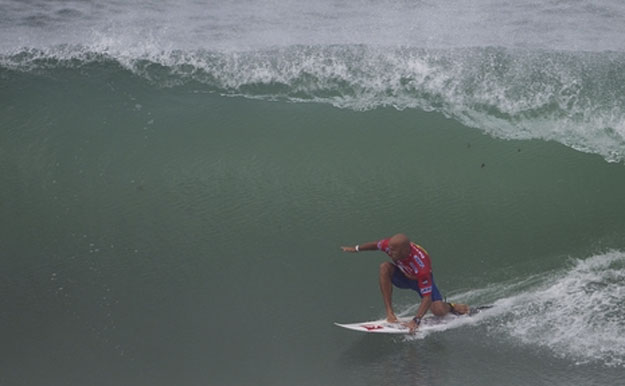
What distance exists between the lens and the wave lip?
9648mm

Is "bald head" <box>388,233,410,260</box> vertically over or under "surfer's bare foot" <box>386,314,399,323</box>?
over

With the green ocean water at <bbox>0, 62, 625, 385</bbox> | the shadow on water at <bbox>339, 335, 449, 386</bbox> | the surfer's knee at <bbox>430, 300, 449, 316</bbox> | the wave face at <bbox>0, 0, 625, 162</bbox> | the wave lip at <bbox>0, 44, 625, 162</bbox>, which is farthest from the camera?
the wave face at <bbox>0, 0, 625, 162</bbox>

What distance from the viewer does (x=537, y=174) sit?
349 inches

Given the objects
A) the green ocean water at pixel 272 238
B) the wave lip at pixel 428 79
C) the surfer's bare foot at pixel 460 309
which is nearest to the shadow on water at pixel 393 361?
the green ocean water at pixel 272 238

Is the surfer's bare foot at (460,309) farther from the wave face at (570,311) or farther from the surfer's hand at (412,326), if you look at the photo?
the surfer's hand at (412,326)

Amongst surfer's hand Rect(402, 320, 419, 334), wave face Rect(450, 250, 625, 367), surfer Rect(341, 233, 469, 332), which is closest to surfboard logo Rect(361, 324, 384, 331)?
surfer Rect(341, 233, 469, 332)

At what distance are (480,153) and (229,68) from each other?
4.00 metres

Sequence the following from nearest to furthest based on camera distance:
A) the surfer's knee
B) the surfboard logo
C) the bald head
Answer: the bald head, the surfboard logo, the surfer's knee

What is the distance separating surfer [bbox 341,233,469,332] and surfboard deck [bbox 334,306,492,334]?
0.06 m

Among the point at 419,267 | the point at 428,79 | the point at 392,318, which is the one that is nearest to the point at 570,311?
the point at 419,267

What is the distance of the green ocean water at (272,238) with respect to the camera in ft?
21.0

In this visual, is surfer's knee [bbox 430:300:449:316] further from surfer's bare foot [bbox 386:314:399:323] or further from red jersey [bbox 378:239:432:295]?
surfer's bare foot [bbox 386:314:399:323]

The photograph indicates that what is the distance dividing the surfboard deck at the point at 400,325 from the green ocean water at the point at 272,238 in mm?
105

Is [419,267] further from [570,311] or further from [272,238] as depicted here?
[272,238]
